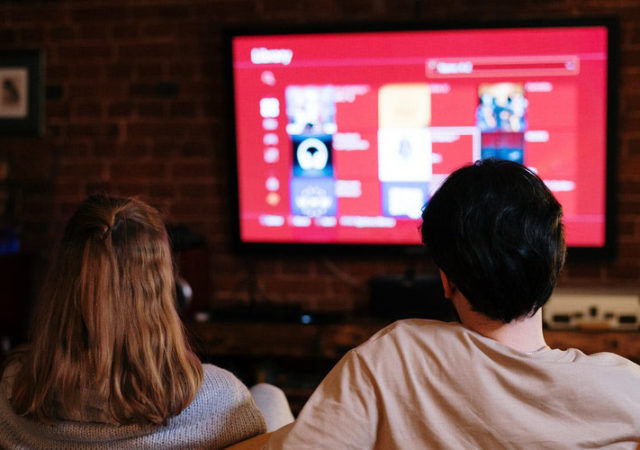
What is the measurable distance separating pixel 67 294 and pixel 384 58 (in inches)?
88.4

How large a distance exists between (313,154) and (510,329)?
227cm

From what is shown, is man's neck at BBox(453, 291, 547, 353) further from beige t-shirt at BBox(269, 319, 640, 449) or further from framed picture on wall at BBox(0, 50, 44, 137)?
framed picture on wall at BBox(0, 50, 44, 137)

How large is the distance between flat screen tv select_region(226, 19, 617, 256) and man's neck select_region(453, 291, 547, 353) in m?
1.92

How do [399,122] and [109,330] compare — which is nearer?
[109,330]

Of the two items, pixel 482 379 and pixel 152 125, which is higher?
pixel 152 125

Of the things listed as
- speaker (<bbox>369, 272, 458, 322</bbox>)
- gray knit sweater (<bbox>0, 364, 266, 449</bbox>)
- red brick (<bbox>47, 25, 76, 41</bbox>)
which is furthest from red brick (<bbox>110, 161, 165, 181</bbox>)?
gray knit sweater (<bbox>0, 364, 266, 449</bbox>)

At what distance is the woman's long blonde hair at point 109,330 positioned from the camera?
4.27 feet

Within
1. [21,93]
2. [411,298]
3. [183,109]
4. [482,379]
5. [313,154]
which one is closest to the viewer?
[482,379]

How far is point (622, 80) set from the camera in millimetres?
3244

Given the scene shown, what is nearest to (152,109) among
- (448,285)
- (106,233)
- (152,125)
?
(152,125)

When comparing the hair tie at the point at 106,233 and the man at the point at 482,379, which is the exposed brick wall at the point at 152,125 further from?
the man at the point at 482,379

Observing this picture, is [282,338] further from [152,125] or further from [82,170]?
[82,170]

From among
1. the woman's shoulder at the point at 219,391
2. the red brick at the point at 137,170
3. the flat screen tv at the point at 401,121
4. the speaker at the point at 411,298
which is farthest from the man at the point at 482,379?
the red brick at the point at 137,170

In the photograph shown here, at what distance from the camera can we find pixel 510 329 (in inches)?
46.0
